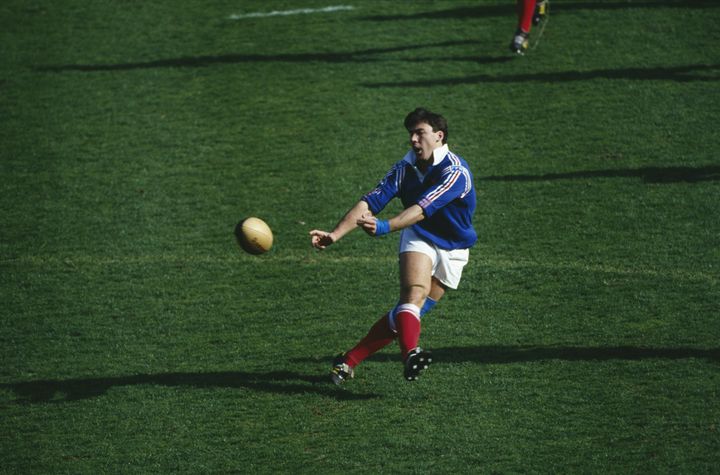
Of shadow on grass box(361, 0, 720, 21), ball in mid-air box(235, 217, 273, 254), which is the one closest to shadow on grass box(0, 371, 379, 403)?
ball in mid-air box(235, 217, 273, 254)

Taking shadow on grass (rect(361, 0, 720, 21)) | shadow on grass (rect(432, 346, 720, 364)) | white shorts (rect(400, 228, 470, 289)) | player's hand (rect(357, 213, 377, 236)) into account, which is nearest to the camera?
player's hand (rect(357, 213, 377, 236))

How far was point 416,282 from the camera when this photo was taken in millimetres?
6453

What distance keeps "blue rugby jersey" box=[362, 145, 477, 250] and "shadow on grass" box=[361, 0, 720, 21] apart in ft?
22.5

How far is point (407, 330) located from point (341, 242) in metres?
2.95

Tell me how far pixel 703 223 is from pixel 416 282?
365 centimetres

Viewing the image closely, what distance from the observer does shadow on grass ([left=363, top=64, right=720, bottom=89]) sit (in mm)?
11516

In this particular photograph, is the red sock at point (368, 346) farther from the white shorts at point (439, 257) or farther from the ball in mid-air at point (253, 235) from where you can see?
the ball in mid-air at point (253, 235)

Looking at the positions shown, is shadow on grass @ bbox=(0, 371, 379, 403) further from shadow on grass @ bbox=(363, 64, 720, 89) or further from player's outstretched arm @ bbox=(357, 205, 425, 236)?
shadow on grass @ bbox=(363, 64, 720, 89)

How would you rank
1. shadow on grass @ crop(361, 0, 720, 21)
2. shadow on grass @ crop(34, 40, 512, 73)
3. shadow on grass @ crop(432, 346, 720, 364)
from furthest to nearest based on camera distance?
shadow on grass @ crop(361, 0, 720, 21)
shadow on grass @ crop(34, 40, 512, 73)
shadow on grass @ crop(432, 346, 720, 364)

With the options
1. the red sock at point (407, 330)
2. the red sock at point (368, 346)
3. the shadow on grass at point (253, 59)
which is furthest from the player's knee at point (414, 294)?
the shadow on grass at point (253, 59)

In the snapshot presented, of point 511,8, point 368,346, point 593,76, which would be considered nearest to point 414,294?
point 368,346

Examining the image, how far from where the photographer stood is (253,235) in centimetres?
661

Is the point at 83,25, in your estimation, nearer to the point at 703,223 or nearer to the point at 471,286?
the point at 471,286

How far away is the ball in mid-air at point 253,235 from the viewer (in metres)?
6.61
